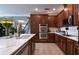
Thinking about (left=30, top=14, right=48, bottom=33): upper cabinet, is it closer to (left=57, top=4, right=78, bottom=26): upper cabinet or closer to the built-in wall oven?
the built-in wall oven

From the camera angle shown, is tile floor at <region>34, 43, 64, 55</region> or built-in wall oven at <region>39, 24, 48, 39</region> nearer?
tile floor at <region>34, 43, 64, 55</region>

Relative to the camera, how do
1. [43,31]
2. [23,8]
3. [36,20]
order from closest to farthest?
[23,8]
[36,20]
[43,31]

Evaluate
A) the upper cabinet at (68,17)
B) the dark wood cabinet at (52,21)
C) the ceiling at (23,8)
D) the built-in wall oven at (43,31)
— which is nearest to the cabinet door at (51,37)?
the built-in wall oven at (43,31)

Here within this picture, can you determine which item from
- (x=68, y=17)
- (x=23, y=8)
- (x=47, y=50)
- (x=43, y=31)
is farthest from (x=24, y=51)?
(x=68, y=17)

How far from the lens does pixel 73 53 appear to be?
213cm

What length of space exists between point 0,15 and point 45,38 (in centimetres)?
80

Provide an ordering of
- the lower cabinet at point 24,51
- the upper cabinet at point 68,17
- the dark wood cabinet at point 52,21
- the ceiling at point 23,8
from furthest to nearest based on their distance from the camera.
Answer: the upper cabinet at point 68,17 → the dark wood cabinet at point 52,21 → the ceiling at point 23,8 → the lower cabinet at point 24,51

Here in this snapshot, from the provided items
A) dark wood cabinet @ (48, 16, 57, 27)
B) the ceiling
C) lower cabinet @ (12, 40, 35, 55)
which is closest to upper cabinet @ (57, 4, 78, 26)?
dark wood cabinet @ (48, 16, 57, 27)

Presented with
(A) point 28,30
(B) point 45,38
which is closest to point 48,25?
(B) point 45,38

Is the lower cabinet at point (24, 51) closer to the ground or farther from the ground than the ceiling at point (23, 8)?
closer to the ground

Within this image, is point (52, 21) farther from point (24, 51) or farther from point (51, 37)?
point (24, 51)

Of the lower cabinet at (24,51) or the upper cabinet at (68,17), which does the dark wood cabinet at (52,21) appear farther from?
the lower cabinet at (24,51)

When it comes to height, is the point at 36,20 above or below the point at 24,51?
above
